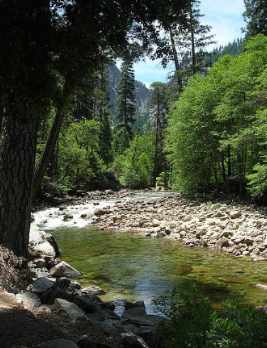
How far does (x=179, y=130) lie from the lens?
2678 cm

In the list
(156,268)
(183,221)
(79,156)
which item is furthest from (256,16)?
(156,268)

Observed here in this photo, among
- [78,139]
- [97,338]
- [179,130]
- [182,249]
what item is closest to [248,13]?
[179,130]

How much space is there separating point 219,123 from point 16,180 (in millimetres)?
19230

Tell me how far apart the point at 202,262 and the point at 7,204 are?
20.9ft

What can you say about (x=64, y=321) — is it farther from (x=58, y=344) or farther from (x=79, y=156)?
(x=79, y=156)

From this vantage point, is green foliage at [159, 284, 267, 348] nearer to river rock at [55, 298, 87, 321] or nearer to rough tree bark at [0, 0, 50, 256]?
river rock at [55, 298, 87, 321]

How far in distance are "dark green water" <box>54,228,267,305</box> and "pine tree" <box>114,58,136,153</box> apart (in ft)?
147

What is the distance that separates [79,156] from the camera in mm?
37000

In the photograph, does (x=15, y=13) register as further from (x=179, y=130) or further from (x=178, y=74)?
(x=178, y=74)

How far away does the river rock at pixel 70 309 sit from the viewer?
568 cm

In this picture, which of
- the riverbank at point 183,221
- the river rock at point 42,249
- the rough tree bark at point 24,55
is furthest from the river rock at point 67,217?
the rough tree bark at point 24,55

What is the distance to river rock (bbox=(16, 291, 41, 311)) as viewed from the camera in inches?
231

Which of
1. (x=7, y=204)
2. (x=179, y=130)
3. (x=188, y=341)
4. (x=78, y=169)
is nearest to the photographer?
(x=188, y=341)

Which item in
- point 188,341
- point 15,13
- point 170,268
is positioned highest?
point 15,13
